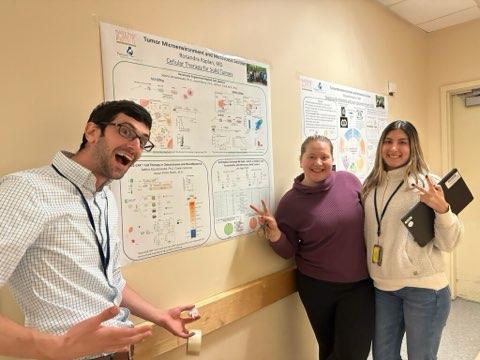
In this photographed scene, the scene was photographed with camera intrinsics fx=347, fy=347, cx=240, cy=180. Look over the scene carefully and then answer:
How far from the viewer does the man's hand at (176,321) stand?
131cm

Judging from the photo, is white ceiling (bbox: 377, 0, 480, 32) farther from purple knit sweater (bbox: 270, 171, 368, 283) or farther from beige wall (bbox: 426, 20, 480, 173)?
purple knit sweater (bbox: 270, 171, 368, 283)

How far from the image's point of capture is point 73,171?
101 centimetres

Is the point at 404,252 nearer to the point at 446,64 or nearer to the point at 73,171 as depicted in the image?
the point at 73,171

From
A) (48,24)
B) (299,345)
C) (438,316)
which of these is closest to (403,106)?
(438,316)

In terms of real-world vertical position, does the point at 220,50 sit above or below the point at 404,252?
above

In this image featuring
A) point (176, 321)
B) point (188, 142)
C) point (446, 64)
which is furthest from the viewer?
point (446, 64)

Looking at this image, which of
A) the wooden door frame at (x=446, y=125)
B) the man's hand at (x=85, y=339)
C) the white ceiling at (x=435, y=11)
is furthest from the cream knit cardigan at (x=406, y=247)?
the wooden door frame at (x=446, y=125)

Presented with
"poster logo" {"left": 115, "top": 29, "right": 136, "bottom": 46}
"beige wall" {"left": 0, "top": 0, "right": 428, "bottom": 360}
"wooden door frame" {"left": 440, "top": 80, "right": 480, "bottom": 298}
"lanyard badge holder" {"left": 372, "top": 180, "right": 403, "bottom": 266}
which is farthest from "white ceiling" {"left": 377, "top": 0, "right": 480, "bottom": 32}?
"poster logo" {"left": 115, "top": 29, "right": 136, "bottom": 46}

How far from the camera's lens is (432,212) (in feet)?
5.57

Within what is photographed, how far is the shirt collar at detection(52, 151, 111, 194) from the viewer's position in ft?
3.31

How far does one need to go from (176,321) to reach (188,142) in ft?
2.48

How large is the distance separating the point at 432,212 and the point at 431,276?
0.31 meters

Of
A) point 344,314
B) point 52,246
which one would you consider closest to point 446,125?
point 344,314

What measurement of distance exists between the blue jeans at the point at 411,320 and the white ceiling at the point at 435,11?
2340mm
